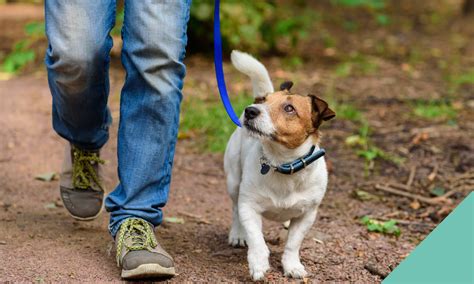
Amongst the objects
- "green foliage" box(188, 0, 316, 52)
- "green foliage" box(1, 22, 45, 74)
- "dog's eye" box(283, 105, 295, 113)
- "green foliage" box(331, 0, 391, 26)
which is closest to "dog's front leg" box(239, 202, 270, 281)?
"dog's eye" box(283, 105, 295, 113)

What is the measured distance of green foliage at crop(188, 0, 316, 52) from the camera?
337 inches

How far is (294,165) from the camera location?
3375 millimetres

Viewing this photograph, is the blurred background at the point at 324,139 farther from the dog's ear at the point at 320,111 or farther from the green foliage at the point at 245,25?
the dog's ear at the point at 320,111

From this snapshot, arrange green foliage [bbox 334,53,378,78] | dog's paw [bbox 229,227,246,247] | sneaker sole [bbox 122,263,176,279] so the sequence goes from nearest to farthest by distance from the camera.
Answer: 1. sneaker sole [bbox 122,263,176,279]
2. dog's paw [bbox 229,227,246,247]
3. green foliage [bbox 334,53,378,78]

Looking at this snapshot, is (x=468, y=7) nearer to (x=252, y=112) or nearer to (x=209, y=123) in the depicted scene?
(x=209, y=123)

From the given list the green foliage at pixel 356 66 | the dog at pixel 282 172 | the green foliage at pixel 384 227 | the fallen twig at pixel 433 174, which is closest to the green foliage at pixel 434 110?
the fallen twig at pixel 433 174

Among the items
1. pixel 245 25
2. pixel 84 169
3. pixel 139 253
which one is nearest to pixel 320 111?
pixel 139 253

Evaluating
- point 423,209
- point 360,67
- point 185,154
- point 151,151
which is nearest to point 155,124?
point 151,151

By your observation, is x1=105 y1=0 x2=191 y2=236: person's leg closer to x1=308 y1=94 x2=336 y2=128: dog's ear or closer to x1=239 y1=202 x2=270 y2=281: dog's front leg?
x1=239 y1=202 x2=270 y2=281: dog's front leg

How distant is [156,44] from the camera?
323 centimetres

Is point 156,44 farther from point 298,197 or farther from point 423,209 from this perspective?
point 423,209

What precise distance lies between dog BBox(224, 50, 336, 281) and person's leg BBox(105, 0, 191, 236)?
359 mm

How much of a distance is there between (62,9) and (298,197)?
133 centimetres

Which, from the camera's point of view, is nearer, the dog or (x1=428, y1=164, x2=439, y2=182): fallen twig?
the dog
